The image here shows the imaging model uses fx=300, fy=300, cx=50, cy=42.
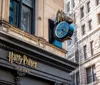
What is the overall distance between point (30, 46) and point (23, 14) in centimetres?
247

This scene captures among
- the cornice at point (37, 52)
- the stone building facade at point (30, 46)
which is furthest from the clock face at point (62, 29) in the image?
the cornice at point (37, 52)

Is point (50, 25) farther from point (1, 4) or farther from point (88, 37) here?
point (88, 37)

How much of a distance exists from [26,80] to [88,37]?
125 feet

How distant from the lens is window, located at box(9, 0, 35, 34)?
50.6 ft

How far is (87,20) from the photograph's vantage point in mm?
53312

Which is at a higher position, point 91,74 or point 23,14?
point 91,74

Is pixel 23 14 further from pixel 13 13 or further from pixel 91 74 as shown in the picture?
pixel 91 74

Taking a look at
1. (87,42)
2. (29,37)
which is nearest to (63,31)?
(29,37)

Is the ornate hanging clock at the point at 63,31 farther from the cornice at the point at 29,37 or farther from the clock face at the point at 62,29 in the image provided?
the cornice at the point at 29,37

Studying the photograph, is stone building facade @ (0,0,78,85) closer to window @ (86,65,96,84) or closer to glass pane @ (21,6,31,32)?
glass pane @ (21,6,31,32)

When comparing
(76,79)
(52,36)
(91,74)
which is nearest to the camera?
(52,36)

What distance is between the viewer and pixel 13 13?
1548 centimetres

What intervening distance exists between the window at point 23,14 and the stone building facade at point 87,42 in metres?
31.5

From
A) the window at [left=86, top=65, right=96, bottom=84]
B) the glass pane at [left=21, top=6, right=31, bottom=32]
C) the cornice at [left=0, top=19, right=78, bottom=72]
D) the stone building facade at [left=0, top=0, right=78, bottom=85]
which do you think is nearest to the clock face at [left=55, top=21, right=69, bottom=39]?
the stone building facade at [left=0, top=0, right=78, bottom=85]
